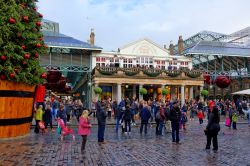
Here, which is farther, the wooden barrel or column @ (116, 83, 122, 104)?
column @ (116, 83, 122, 104)

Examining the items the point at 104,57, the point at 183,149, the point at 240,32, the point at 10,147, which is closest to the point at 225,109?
the point at 104,57

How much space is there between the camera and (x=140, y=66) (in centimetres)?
4434

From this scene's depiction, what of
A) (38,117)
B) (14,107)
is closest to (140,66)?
(38,117)

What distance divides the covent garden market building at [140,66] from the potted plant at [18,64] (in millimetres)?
21656

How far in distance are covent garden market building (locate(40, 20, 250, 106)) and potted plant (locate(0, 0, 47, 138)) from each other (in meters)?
21.7

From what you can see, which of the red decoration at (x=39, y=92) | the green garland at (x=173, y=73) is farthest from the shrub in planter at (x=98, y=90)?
the red decoration at (x=39, y=92)

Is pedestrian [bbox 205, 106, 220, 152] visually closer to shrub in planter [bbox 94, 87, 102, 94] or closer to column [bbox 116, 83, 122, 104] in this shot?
shrub in planter [bbox 94, 87, 102, 94]

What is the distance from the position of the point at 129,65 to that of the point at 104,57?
11.8 feet

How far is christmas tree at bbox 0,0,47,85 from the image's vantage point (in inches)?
565

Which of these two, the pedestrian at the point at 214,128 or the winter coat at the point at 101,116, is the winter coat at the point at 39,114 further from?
the pedestrian at the point at 214,128

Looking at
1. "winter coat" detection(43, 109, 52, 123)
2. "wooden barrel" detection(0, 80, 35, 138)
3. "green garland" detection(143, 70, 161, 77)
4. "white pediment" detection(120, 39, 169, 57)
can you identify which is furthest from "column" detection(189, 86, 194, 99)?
"wooden barrel" detection(0, 80, 35, 138)

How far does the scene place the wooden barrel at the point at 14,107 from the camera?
1423 centimetres

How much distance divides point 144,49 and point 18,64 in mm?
32536

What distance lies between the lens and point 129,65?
4581cm
